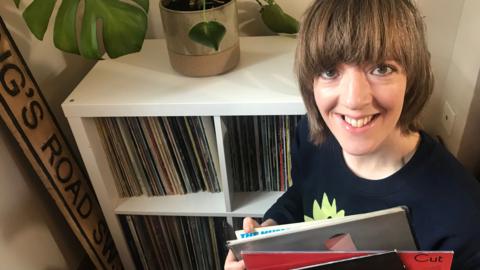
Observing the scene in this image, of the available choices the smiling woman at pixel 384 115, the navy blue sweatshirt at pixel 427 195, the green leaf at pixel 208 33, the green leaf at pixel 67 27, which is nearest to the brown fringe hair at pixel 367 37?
the smiling woman at pixel 384 115

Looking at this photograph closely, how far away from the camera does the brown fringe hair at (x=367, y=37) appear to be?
65 cm

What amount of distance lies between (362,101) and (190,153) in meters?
0.60

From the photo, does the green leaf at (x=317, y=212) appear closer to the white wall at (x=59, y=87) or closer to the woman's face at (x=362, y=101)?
the woman's face at (x=362, y=101)

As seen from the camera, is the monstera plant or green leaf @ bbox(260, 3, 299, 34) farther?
green leaf @ bbox(260, 3, 299, 34)

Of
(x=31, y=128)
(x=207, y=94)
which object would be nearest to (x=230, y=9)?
(x=207, y=94)

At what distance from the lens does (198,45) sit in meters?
1.00

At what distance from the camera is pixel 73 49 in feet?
3.08

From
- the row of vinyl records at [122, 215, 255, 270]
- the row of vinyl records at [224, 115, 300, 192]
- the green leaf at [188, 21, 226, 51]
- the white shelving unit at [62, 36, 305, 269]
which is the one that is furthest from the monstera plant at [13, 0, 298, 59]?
the row of vinyl records at [122, 215, 255, 270]

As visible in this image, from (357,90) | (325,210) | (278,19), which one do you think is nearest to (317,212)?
(325,210)

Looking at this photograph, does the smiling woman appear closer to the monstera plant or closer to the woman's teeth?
the woman's teeth

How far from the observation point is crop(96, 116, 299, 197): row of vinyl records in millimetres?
1118

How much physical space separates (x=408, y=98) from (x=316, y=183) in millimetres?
276

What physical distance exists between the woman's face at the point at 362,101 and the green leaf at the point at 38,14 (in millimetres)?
602

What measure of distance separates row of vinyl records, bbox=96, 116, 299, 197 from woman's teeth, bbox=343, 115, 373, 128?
0.39 metres
